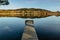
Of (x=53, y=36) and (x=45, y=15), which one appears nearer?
(x=53, y=36)

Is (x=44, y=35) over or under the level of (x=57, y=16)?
under

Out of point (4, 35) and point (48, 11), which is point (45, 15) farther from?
point (4, 35)

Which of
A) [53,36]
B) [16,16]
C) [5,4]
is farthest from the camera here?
[16,16]

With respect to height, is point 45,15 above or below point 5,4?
below

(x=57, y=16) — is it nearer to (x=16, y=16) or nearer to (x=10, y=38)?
(x=16, y=16)

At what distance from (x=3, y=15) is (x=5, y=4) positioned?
1.45 ft

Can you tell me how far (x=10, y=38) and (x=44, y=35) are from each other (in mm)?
728

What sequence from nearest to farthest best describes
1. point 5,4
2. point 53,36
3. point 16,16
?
point 5,4
point 53,36
point 16,16

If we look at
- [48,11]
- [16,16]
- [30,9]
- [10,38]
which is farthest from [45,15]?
[10,38]

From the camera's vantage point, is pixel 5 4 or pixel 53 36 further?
pixel 53 36

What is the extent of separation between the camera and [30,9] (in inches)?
107

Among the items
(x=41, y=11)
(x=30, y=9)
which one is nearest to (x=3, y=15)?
(x=30, y=9)

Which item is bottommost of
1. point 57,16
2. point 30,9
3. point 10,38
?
point 10,38

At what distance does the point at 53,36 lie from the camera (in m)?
2.69
